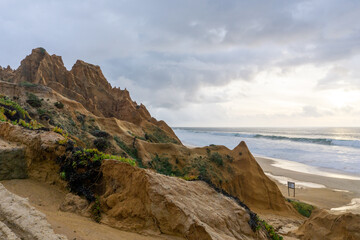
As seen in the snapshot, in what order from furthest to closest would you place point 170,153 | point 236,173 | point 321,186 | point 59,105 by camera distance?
point 321,186 → point 59,105 → point 170,153 → point 236,173

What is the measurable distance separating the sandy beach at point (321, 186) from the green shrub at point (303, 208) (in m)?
1.02

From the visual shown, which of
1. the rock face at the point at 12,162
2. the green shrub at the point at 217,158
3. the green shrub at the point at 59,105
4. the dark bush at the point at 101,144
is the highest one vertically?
the green shrub at the point at 59,105

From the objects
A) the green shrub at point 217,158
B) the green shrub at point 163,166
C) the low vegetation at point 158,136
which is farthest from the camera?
the low vegetation at point 158,136

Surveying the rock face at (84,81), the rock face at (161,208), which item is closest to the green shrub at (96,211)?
the rock face at (161,208)

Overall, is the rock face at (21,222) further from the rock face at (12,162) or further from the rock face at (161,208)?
the rock face at (12,162)

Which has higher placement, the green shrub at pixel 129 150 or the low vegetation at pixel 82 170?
the low vegetation at pixel 82 170

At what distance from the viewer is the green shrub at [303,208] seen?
16.6 m

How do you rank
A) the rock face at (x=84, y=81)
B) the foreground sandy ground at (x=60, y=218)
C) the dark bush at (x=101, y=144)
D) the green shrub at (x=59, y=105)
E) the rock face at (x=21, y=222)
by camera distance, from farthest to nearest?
the rock face at (x=84, y=81), the green shrub at (x=59, y=105), the dark bush at (x=101, y=144), the foreground sandy ground at (x=60, y=218), the rock face at (x=21, y=222)

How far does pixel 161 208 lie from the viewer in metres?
4.69

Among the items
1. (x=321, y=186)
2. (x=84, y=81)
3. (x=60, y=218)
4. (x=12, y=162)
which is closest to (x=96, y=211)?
(x=60, y=218)

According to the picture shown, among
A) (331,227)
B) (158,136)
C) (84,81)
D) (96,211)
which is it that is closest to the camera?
(96,211)

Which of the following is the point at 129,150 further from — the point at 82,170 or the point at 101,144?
the point at 82,170

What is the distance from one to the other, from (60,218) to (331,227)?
11.0 m

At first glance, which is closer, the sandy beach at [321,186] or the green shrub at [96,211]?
the green shrub at [96,211]
